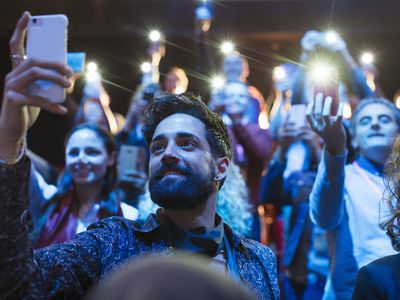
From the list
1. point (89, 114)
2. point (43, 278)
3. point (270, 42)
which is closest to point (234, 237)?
point (43, 278)

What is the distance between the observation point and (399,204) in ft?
5.93

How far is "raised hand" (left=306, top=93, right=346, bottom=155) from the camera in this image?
97.9 inches

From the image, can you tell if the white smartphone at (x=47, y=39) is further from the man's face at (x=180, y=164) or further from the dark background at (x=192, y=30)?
the dark background at (x=192, y=30)

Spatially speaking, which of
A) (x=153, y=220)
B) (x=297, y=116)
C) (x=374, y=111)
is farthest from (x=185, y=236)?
(x=297, y=116)

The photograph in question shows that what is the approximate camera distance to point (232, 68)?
4.38m

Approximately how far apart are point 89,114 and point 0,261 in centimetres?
323

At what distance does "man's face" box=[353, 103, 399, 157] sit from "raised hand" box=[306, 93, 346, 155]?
0.51 metres

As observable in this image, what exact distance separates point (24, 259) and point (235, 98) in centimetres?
280

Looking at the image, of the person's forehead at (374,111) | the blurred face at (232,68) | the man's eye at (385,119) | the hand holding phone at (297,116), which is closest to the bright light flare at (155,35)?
the blurred face at (232,68)

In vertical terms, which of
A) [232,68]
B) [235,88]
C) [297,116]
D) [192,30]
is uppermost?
[192,30]

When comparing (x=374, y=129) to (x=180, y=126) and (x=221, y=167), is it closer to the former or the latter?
(x=221, y=167)

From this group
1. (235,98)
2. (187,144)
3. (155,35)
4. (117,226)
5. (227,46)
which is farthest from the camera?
(227,46)

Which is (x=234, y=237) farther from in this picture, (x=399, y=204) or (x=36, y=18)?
(x=36, y=18)

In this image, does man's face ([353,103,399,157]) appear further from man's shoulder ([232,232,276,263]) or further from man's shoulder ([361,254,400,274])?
man's shoulder ([361,254,400,274])
